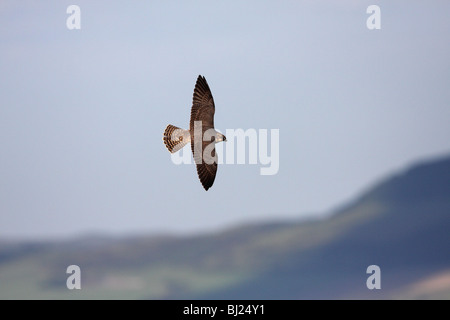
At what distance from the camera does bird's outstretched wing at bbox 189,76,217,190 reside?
24359 millimetres

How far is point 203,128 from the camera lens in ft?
79.9

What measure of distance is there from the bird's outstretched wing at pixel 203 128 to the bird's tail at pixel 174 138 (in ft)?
1.53

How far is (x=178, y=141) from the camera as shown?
25062mm

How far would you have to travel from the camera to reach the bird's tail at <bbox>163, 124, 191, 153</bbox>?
81.5ft

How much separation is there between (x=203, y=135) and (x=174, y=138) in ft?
3.82

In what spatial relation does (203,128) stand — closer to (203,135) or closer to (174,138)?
(203,135)

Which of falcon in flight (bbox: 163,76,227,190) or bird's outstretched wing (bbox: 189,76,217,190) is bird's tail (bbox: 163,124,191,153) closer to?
falcon in flight (bbox: 163,76,227,190)

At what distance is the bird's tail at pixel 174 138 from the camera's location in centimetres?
2483

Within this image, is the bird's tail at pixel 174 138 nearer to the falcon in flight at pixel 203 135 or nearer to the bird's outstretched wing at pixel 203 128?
the falcon in flight at pixel 203 135

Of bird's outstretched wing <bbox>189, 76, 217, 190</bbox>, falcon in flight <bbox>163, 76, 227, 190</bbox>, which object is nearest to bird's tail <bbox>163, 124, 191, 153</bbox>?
falcon in flight <bbox>163, 76, 227, 190</bbox>

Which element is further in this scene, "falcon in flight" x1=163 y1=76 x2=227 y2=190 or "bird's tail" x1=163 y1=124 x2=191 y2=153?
"bird's tail" x1=163 y1=124 x2=191 y2=153

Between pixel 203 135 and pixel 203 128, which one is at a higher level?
pixel 203 128

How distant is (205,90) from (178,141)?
150 centimetres

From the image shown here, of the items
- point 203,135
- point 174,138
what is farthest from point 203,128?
point 174,138
